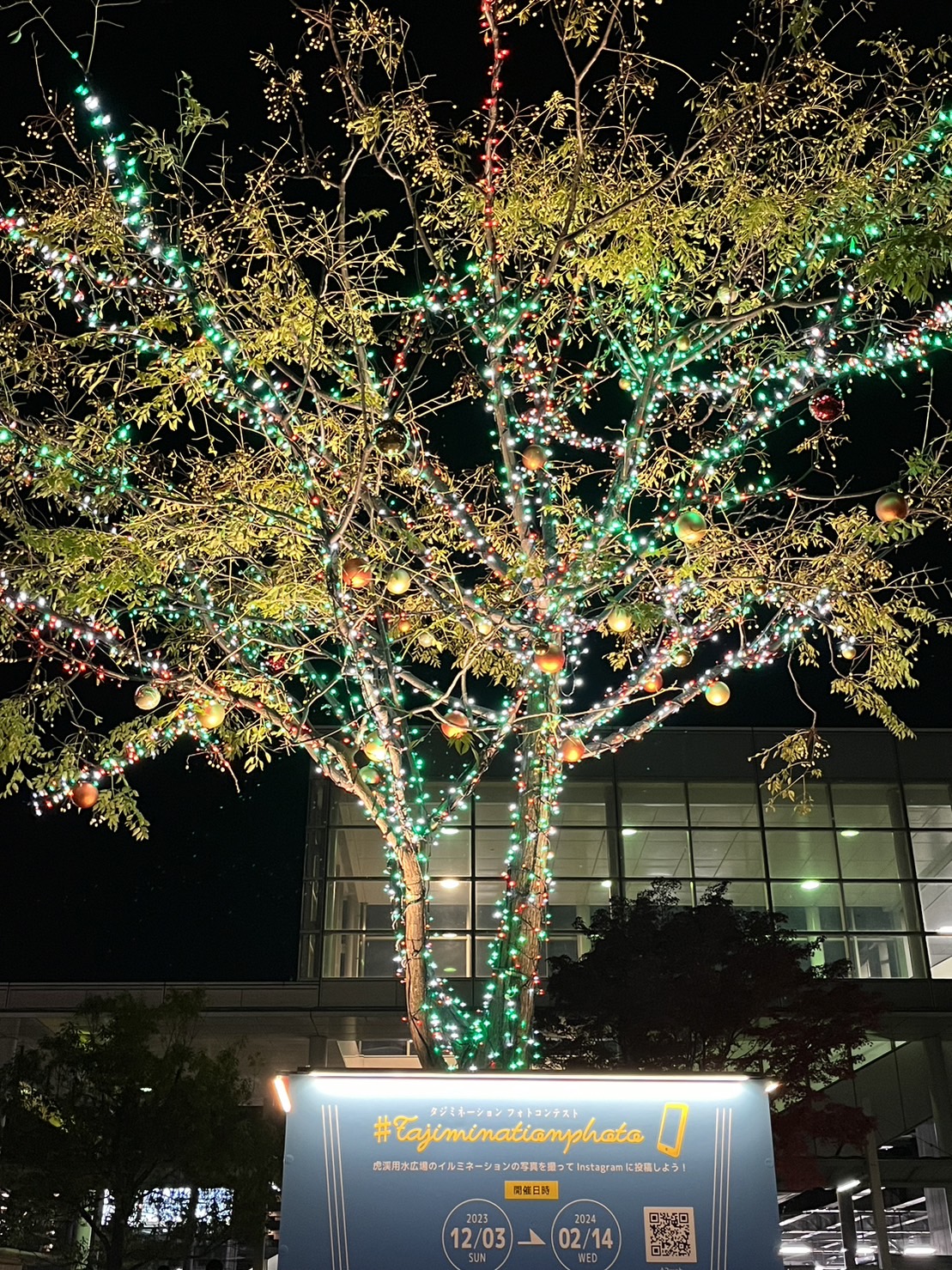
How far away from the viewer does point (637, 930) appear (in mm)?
13898

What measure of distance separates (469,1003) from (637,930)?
6.79 m

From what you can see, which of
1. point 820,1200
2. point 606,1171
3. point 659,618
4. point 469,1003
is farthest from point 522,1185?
point 820,1200

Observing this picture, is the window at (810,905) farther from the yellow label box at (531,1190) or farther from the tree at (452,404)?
the yellow label box at (531,1190)

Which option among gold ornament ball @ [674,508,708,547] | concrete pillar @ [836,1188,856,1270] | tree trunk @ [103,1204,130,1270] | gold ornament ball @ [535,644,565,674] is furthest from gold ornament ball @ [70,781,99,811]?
concrete pillar @ [836,1188,856,1270]

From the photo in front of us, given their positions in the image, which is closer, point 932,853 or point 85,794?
point 85,794

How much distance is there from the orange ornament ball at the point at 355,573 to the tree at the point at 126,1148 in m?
9.93

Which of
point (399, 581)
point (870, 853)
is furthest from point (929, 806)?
point (399, 581)

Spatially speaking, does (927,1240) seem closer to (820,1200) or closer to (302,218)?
(820,1200)

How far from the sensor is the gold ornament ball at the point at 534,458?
20.6ft

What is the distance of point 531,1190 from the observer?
4586 millimetres

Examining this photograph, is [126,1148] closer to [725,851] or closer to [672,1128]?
[672,1128]

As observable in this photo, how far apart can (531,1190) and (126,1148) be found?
1052 cm

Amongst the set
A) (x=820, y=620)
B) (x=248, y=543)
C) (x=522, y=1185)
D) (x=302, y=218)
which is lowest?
(x=522, y=1185)

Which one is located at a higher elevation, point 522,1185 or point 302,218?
point 302,218
